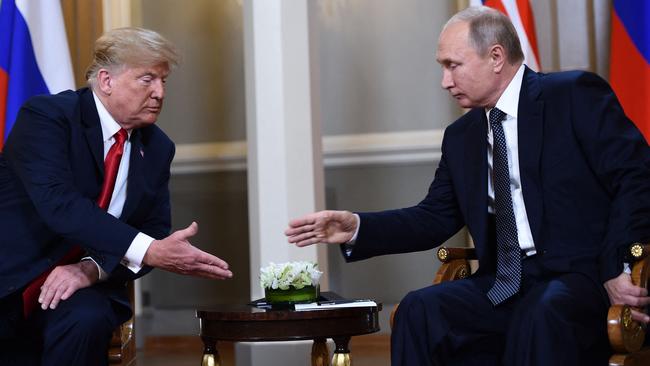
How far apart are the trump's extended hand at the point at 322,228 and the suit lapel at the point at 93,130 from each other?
626mm

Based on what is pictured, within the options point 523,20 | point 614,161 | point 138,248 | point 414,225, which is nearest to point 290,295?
point 414,225

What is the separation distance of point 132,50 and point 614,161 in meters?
1.47

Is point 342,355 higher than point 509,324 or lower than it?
lower

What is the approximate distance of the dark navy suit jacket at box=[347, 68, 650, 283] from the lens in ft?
8.09

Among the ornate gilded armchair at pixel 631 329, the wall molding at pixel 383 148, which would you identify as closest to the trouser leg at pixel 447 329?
the ornate gilded armchair at pixel 631 329

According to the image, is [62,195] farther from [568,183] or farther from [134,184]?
[568,183]

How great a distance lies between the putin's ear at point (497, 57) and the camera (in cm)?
278

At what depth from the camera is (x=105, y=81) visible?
2.91 m

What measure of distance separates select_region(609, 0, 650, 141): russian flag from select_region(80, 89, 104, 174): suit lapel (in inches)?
95.3

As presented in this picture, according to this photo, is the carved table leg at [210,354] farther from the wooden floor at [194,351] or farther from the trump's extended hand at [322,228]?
the wooden floor at [194,351]

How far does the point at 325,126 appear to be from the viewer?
5414mm

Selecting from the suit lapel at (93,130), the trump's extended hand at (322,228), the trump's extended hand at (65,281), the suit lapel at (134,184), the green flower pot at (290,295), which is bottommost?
the green flower pot at (290,295)

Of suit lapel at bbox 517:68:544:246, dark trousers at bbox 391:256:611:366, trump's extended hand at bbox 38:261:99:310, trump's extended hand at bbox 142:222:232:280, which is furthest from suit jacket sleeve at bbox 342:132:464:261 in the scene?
trump's extended hand at bbox 38:261:99:310

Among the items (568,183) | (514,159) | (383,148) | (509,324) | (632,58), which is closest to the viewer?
(509,324)
